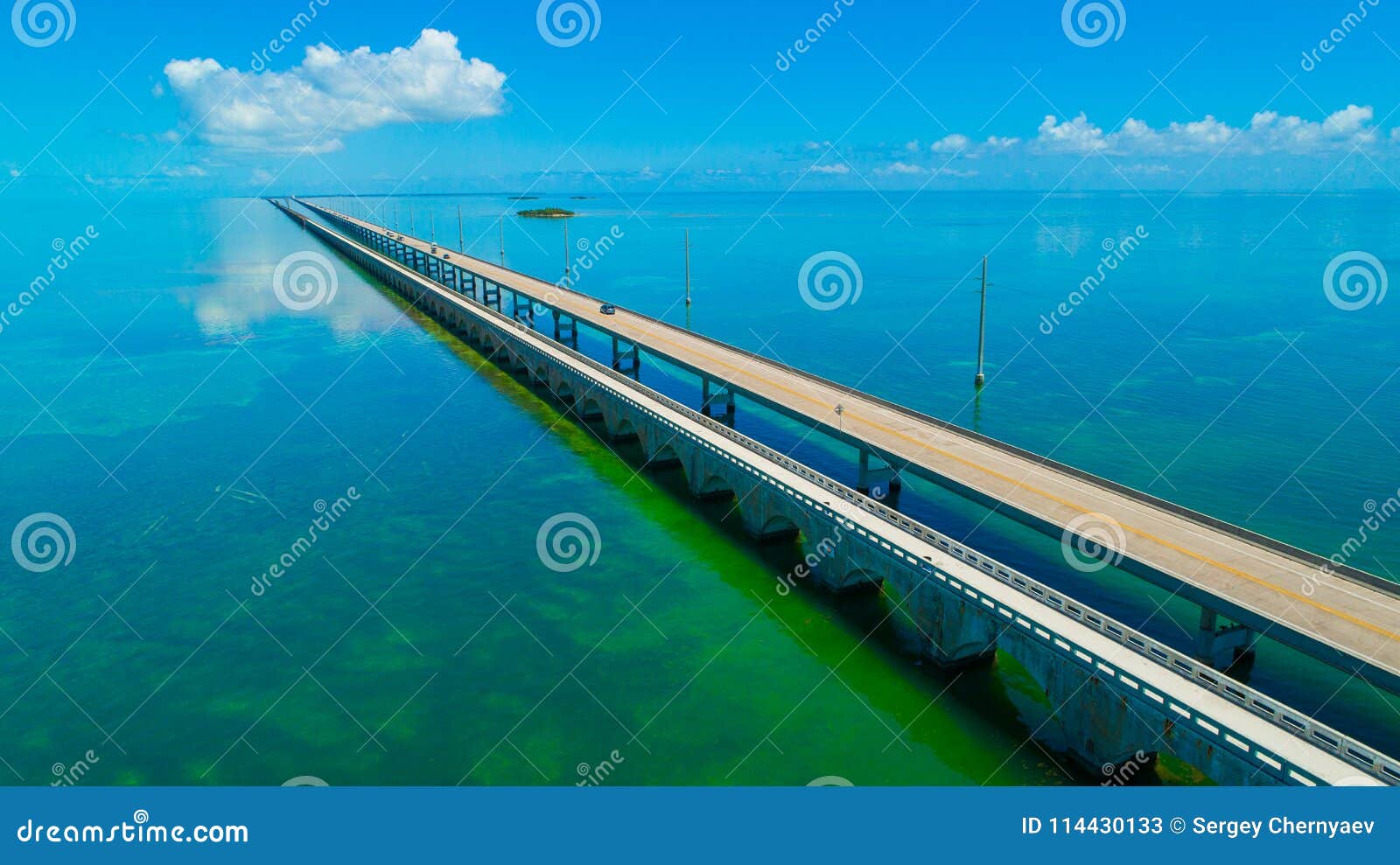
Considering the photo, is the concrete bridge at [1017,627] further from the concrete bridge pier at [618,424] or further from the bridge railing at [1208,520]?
the bridge railing at [1208,520]

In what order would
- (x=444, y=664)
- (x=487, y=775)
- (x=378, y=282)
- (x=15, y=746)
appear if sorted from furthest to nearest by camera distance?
1. (x=378, y=282)
2. (x=444, y=664)
3. (x=15, y=746)
4. (x=487, y=775)

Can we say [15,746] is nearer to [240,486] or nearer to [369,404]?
[240,486]

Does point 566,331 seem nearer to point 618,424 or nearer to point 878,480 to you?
point 618,424

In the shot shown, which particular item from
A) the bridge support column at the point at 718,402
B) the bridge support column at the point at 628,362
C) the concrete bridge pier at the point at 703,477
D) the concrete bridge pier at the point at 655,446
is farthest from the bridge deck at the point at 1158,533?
the bridge support column at the point at 628,362

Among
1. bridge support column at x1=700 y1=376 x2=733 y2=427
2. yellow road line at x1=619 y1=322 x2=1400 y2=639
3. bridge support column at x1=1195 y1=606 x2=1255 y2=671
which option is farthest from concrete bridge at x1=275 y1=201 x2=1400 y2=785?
bridge support column at x1=1195 y1=606 x2=1255 y2=671

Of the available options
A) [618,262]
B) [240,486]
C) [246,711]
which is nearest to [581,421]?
[240,486]

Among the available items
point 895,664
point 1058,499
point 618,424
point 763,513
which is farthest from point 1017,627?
point 618,424
